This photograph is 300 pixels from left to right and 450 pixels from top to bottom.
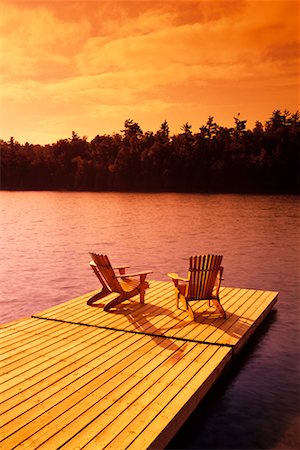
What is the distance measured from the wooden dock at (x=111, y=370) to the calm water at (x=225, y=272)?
507 mm

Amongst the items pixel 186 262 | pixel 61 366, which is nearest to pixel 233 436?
pixel 61 366

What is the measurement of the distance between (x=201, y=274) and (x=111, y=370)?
2741 millimetres

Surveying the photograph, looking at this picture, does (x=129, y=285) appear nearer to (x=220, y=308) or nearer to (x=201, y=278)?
(x=201, y=278)

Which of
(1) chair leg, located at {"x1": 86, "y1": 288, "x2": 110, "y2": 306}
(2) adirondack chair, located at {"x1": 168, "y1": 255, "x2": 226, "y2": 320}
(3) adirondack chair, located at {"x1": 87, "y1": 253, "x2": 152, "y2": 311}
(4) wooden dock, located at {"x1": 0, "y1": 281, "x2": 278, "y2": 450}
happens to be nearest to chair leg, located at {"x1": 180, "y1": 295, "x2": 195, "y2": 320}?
(2) adirondack chair, located at {"x1": 168, "y1": 255, "x2": 226, "y2": 320}

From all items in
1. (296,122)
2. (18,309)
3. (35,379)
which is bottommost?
(18,309)

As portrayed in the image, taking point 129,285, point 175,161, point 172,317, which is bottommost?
point 172,317

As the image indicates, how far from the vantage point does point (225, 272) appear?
15.9 m

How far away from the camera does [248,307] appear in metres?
9.05

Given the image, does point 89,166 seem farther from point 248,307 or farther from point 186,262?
point 248,307

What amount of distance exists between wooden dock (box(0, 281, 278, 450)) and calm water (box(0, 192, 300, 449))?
0.51 m

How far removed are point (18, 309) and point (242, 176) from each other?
243 feet

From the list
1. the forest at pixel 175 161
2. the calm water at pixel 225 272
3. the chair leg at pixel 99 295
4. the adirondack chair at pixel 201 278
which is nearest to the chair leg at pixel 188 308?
the adirondack chair at pixel 201 278

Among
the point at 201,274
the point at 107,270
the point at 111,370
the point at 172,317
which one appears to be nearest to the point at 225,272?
the point at 172,317

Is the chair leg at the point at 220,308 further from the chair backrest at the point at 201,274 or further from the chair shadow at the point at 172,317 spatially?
the chair backrest at the point at 201,274
